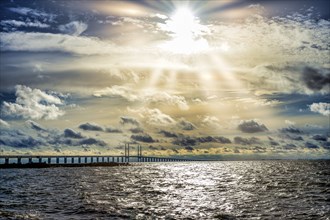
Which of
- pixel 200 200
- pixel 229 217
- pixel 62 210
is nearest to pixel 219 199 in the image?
pixel 200 200

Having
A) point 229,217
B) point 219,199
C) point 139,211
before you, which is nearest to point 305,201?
point 219,199

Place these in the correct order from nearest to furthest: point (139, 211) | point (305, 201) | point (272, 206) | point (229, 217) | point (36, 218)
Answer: point (36, 218) → point (229, 217) → point (139, 211) → point (272, 206) → point (305, 201)

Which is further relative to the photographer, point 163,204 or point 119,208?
point 163,204

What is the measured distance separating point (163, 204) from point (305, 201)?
632 inches

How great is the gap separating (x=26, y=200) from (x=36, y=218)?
15.8m

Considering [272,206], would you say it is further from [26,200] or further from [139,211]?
[26,200]

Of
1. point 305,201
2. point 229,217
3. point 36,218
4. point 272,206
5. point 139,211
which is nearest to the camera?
point 36,218

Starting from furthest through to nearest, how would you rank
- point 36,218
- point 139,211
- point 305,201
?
1. point 305,201
2. point 139,211
3. point 36,218

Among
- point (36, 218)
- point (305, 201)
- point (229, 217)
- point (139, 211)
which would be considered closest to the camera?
point (36, 218)

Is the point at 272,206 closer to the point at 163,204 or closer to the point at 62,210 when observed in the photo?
the point at 163,204

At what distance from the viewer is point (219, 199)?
49188mm

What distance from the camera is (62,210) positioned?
38.3m

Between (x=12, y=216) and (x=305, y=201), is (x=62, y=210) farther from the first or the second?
(x=305, y=201)

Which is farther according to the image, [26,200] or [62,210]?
[26,200]
